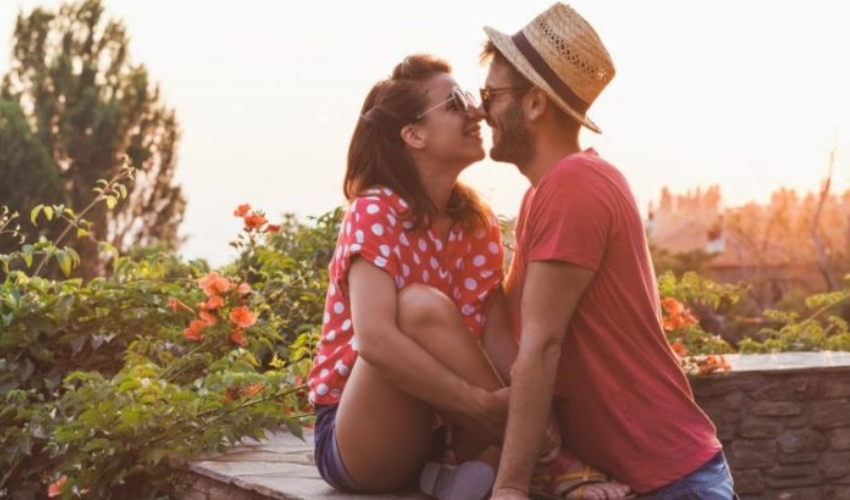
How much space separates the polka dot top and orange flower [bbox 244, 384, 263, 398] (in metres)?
1.11

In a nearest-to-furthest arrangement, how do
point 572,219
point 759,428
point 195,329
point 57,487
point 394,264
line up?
point 572,219
point 394,264
point 57,487
point 195,329
point 759,428

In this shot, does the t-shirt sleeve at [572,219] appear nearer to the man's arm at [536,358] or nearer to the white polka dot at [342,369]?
the man's arm at [536,358]

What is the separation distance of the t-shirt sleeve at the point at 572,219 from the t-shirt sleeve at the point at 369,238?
354 millimetres

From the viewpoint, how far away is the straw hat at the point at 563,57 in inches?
104

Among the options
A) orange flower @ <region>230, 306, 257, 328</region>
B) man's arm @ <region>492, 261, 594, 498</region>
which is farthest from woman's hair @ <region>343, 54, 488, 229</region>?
orange flower @ <region>230, 306, 257, 328</region>

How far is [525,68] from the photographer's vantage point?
8.64ft

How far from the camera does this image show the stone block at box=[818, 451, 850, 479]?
5.71 meters

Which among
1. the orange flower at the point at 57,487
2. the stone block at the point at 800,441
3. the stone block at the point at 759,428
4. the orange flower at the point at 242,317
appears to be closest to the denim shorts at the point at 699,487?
the orange flower at the point at 57,487

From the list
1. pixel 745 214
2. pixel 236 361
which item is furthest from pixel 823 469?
pixel 745 214

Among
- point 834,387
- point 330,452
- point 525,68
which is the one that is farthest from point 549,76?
point 834,387

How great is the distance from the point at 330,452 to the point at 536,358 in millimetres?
686

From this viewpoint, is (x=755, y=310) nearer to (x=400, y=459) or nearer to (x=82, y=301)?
(x=82, y=301)

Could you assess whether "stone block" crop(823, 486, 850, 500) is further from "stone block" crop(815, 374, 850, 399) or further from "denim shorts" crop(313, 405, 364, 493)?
"denim shorts" crop(313, 405, 364, 493)

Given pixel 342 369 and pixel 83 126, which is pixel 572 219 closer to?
pixel 342 369
